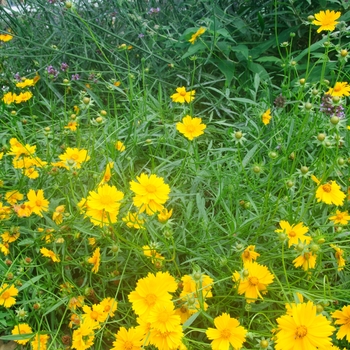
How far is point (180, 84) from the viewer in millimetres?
2211

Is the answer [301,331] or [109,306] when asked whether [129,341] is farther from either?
[301,331]

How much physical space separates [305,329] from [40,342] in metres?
0.67

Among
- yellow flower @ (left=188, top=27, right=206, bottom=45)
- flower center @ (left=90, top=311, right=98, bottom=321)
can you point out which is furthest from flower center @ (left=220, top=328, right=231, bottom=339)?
yellow flower @ (left=188, top=27, right=206, bottom=45)

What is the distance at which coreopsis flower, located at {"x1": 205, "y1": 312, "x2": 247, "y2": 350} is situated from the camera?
944 millimetres

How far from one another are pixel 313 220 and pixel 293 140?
0.93ft

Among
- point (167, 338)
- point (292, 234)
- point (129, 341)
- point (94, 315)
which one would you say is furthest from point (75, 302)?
point (292, 234)

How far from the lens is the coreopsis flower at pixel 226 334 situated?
0.94 metres

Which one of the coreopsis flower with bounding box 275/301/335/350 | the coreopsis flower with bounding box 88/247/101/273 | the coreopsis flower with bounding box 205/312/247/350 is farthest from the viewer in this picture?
the coreopsis flower with bounding box 88/247/101/273

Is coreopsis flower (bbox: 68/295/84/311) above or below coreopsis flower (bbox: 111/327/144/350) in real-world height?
above

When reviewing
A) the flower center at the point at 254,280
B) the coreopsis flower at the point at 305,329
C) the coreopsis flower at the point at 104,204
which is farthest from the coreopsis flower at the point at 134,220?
the coreopsis flower at the point at 305,329

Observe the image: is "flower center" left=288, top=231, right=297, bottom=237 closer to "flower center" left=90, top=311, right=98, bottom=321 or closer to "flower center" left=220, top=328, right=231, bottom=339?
"flower center" left=220, top=328, right=231, bottom=339

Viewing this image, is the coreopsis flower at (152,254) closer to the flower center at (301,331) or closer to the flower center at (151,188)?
the flower center at (151,188)

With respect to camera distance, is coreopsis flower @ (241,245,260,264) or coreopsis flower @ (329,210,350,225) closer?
coreopsis flower @ (241,245,260,264)

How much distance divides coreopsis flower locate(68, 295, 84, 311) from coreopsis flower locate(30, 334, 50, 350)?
0.10 metres
